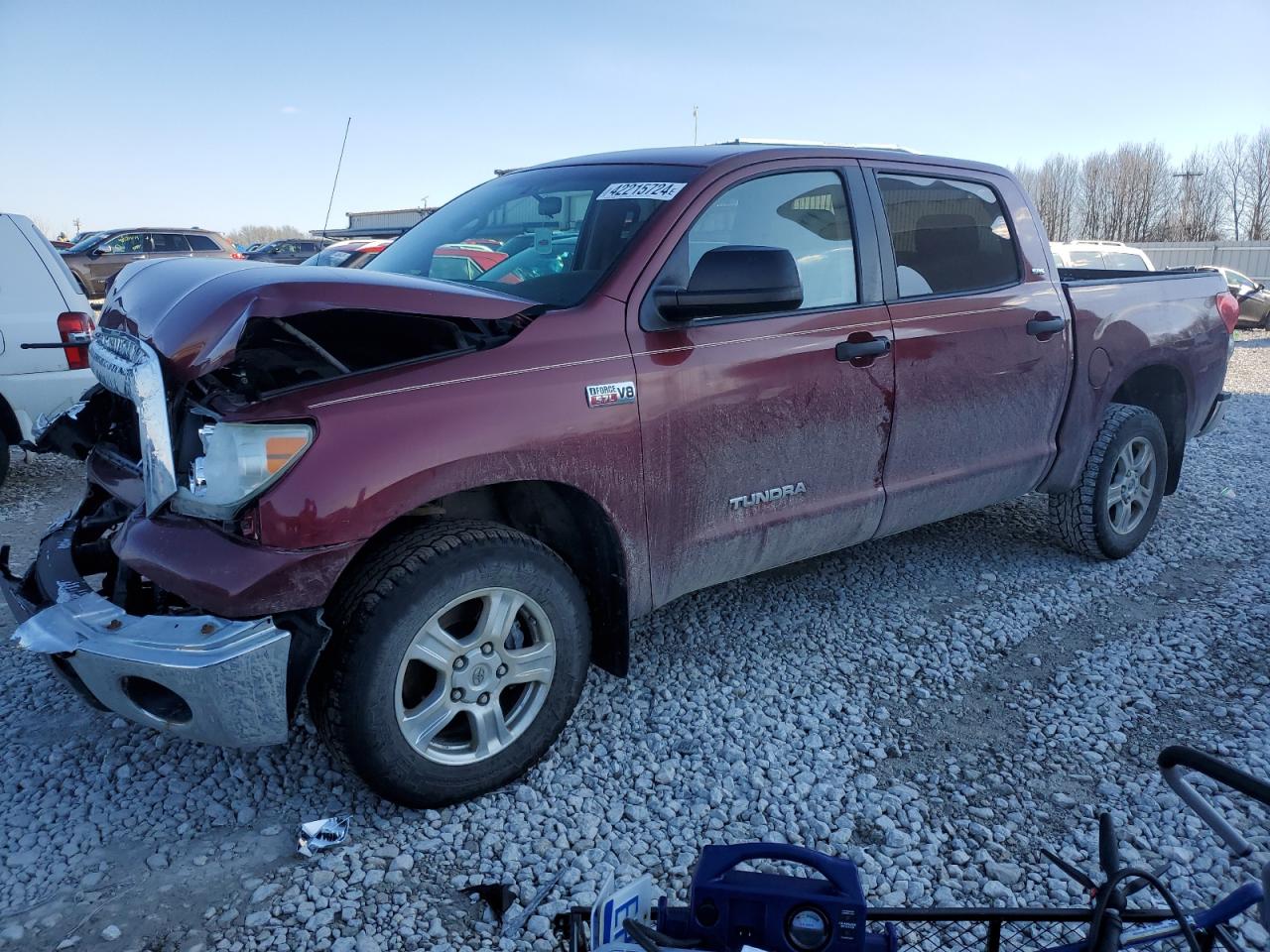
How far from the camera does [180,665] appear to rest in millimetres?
2248

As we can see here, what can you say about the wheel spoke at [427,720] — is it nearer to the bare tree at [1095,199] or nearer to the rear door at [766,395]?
the rear door at [766,395]

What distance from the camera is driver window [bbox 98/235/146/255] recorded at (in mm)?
20756

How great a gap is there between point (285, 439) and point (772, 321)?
66.0 inches

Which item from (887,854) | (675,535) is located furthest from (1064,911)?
(675,535)

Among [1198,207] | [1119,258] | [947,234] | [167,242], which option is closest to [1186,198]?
[1198,207]

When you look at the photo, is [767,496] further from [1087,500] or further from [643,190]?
[1087,500]

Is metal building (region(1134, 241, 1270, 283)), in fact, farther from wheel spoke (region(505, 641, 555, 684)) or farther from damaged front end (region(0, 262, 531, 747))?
damaged front end (region(0, 262, 531, 747))

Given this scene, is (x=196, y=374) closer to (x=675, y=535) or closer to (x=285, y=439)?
(x=285, y=439)

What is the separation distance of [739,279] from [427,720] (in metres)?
1.58

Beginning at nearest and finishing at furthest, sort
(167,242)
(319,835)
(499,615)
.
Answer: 1. (319,835)
2. (499,615)
3. (167,242)

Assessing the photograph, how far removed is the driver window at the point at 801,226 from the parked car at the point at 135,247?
19208 millimetres

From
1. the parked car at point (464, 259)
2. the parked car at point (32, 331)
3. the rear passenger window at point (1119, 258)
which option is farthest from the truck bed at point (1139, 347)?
the rear passenger window at point (1119, 258)

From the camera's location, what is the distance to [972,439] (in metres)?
3.92

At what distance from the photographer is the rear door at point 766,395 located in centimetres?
297
